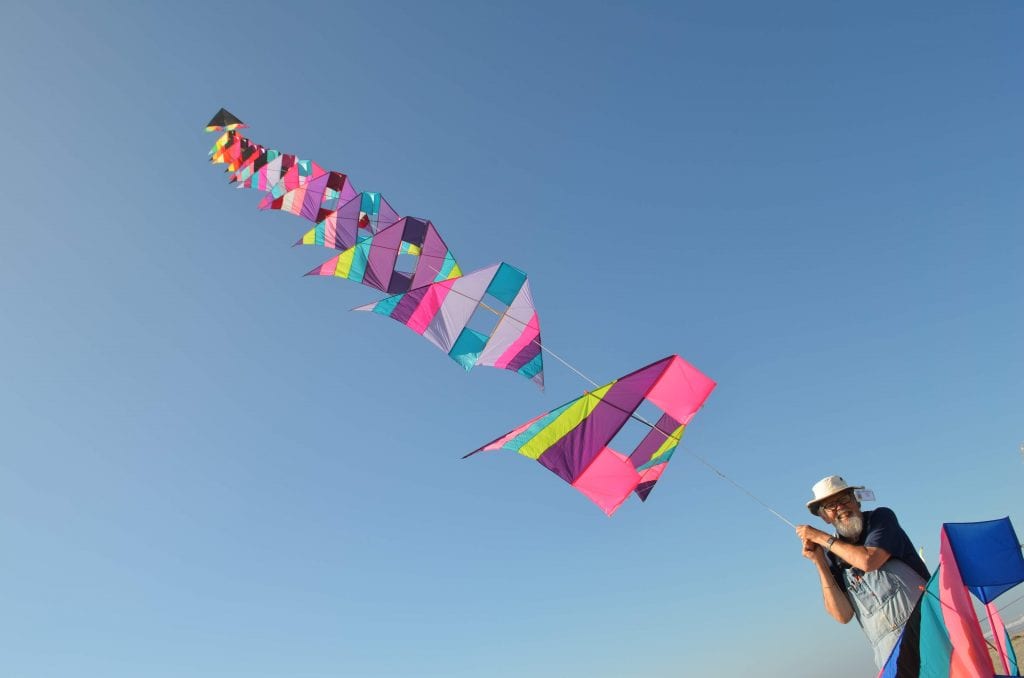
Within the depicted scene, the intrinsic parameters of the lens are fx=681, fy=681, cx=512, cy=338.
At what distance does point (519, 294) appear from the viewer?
643cm

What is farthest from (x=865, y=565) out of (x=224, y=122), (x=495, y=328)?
(x=224, y=122)

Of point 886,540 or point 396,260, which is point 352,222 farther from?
point 886,540

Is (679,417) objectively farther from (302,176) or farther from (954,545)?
(302,176)

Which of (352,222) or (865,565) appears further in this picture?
(352,222)

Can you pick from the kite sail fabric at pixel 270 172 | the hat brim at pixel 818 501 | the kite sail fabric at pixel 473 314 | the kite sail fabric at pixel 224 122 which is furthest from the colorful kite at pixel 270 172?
the hat brim at pixel 818 501

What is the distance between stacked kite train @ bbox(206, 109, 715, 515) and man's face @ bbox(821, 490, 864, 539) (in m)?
1.82

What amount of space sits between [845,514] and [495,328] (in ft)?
12.7

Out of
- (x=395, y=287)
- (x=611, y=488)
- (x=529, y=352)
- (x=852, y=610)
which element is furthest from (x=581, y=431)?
(x=395, y=287)

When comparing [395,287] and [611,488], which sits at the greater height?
[395,287]

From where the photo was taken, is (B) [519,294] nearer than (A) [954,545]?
No

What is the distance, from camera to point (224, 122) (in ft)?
36.2

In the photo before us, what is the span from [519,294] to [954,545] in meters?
4.04

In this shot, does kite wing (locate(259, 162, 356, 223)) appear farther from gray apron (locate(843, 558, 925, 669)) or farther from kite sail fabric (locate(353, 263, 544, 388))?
gray apron (locate(843, 558, 925, 669))

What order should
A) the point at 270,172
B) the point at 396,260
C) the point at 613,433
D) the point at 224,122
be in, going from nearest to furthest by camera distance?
1. the point at 613,433
2. the point at 396,260
3. the point at 270,172
4. the point at 224,122
